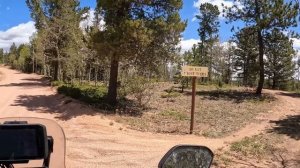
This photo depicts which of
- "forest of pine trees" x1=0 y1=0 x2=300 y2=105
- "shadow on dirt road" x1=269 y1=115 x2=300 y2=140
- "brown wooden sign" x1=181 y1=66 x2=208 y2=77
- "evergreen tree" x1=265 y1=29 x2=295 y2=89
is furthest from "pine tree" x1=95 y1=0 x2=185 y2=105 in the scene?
"evergreen tree" x1=265 y1=29 x2=295 y2=89

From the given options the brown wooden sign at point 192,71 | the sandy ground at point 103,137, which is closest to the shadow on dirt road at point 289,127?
the sandy ground at point 103,137

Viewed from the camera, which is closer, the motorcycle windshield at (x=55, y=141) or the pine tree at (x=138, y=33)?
the motorcycle windshield at (x=55, y=141)

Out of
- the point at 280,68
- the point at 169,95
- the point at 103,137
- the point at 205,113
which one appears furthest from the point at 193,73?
the point at 280,68

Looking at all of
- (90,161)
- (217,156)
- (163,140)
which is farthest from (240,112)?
(90,161)

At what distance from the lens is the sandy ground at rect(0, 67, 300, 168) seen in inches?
521

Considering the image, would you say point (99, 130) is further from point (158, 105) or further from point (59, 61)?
point (59, 61)

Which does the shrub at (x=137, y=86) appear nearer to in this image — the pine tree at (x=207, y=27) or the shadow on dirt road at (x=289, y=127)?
the shadow on dirt road at (x=289, y=127)

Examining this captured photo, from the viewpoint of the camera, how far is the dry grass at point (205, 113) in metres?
19.2

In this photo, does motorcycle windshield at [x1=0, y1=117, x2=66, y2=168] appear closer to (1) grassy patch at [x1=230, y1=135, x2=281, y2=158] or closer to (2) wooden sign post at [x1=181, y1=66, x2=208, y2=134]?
(1) grassy patch at [x1=230, y1=135, x2=281, y2=158]

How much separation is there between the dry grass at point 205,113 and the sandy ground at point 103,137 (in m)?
0.76

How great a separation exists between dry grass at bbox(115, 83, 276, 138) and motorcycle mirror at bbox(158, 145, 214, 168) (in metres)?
14.3

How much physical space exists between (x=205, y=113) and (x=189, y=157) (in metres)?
20.0

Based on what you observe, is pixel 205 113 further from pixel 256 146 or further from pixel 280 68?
pixel 280 68

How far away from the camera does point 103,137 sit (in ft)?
53.6
